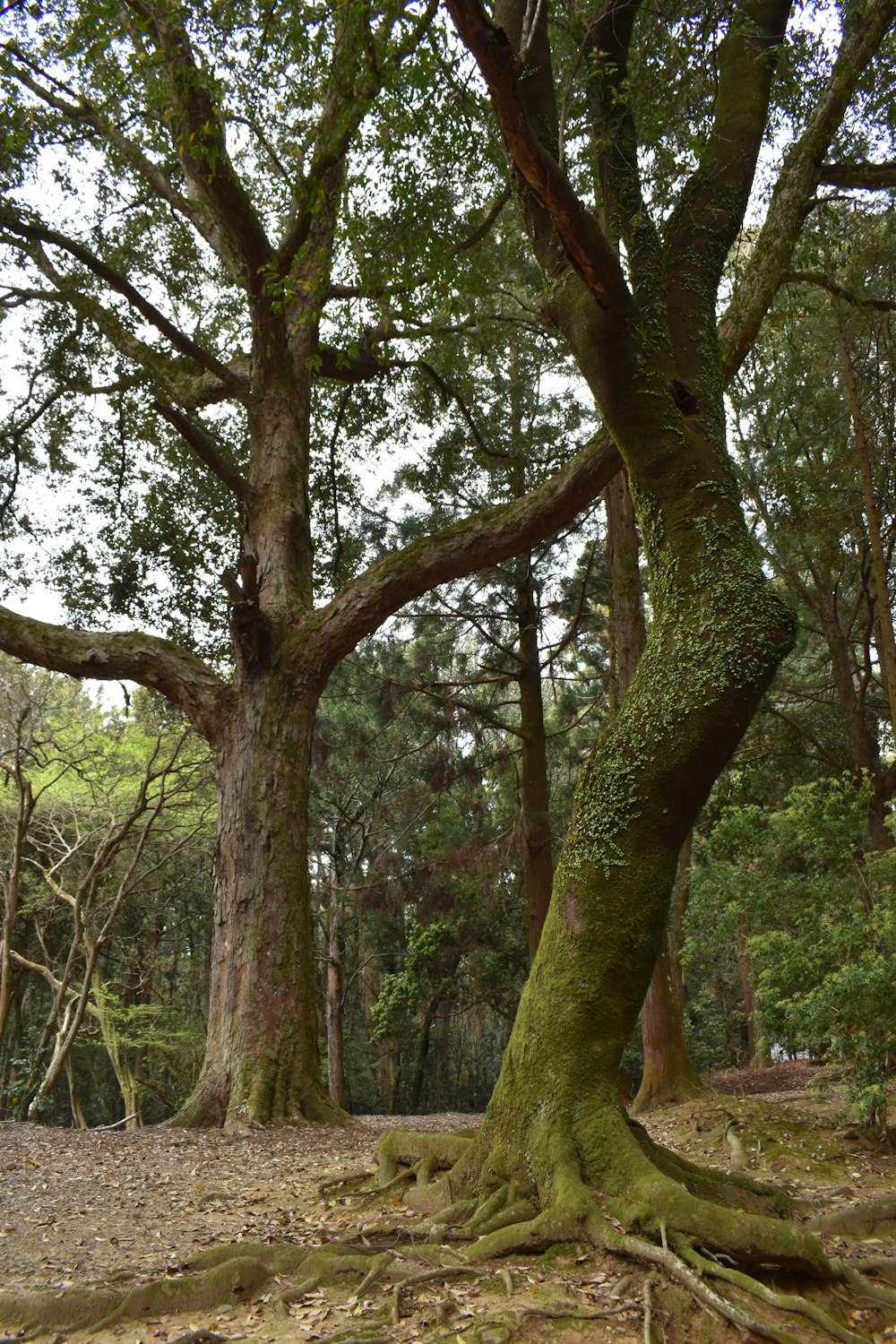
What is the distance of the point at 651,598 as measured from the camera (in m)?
4.74

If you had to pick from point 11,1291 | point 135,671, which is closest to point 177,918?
point 135,671

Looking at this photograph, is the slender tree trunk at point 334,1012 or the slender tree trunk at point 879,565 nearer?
the slender tree trunk at point 879,565

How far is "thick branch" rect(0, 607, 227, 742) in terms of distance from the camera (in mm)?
7465

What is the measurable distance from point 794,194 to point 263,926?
657cm

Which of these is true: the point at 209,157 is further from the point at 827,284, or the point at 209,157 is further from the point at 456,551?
the point at 827,284

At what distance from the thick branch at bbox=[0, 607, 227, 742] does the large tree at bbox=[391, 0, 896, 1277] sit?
464cm

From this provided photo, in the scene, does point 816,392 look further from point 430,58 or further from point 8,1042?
point 8,1042

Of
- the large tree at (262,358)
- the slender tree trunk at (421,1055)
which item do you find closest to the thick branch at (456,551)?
the large tree at (262,358)

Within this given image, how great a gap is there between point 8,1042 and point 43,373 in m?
16.6

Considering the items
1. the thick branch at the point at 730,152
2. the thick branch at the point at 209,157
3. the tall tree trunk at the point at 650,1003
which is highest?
the thick branch at the point at 209,157

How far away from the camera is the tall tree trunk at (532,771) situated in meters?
11.6

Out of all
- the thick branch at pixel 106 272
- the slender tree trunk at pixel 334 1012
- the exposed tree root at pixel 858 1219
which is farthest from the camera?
the slender tree trunk at pixel 334 1012

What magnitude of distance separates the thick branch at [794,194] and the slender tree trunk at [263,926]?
4541mm

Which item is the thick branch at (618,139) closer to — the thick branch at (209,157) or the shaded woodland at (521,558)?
the shaded woodland at (521,558)
